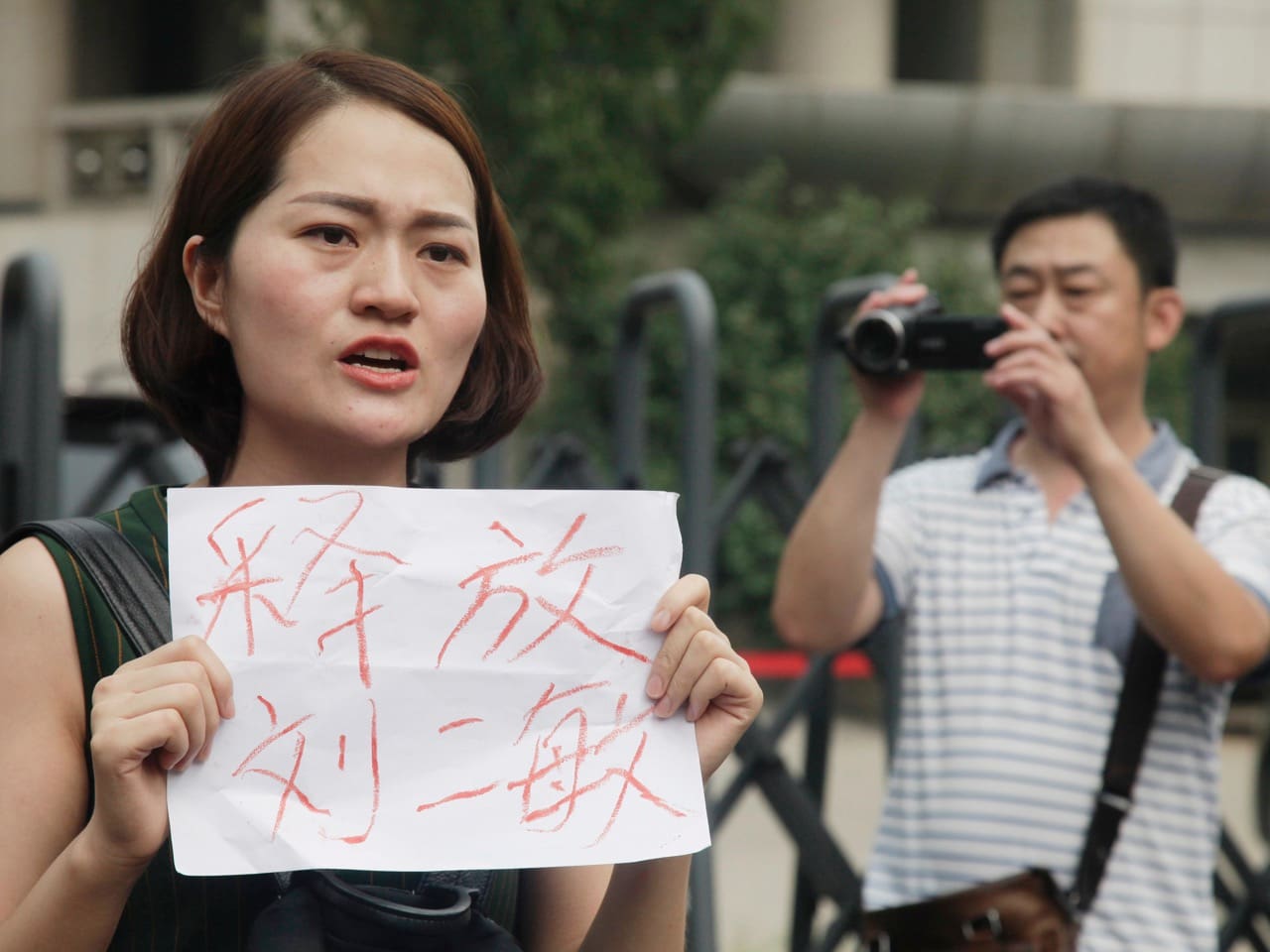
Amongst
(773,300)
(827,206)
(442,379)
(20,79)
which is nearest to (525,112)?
(773,300)

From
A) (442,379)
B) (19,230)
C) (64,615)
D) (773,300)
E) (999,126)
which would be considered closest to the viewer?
(64,615)

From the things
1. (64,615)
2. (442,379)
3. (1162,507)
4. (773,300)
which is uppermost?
(442,379)

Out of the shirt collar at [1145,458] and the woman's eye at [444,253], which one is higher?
the woman's eye at [444,253]

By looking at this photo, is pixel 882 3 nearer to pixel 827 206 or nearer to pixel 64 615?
pixel 827 206

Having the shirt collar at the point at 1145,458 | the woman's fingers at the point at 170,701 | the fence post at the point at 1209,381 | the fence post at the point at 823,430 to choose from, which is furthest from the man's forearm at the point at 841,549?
the woman's fingers at the point at 170,701

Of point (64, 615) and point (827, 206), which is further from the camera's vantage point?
point (827, 206)

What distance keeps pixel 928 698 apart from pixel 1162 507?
52 cm

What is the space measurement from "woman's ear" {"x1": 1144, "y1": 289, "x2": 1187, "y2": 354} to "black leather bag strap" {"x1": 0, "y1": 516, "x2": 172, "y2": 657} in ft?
6.93

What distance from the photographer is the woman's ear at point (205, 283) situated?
1.68 metres

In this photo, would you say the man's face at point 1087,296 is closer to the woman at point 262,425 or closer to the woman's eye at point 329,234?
the woman at point 262,425

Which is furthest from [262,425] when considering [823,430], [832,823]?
[832,823]

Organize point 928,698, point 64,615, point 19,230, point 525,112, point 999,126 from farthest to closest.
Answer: point 999,126 < point 19,230 < point 525,112 < point 928,698 < point 64,615

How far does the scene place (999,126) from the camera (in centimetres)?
1703

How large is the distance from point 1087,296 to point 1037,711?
73 cm
